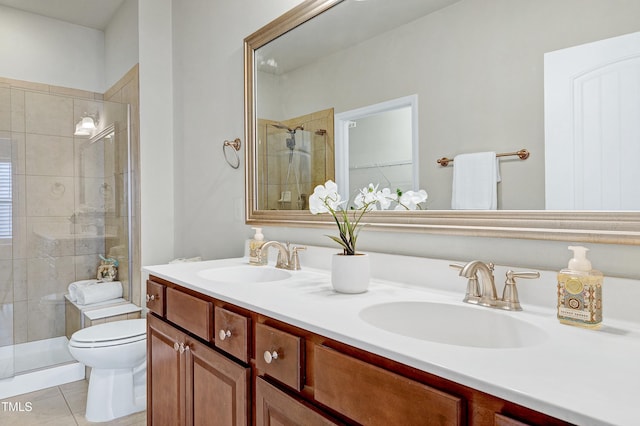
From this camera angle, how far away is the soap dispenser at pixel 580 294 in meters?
0.81

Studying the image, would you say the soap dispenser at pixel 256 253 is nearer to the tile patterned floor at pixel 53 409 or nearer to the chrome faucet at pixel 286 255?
Result: the chrome faucet at pixel 286 255

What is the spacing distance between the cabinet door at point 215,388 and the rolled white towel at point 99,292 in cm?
177

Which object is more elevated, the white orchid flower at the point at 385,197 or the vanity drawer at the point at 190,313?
the white orchid flower at the point at 385,197

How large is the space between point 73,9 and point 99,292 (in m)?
2.16

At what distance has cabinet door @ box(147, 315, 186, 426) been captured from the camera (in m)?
1.43

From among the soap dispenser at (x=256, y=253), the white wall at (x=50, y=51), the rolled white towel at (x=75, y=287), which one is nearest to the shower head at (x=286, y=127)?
the soap dispenser at (x=256, y=253)

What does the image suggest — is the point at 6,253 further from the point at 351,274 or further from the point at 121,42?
the point at 351,274

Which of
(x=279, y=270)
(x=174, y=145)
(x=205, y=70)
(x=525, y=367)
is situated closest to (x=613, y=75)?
(x=525, y=367)

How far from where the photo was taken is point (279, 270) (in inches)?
64.4

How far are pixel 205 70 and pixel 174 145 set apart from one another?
0.64 meters

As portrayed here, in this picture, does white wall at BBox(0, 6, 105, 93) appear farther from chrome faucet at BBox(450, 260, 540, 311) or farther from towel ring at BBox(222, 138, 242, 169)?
chrome faucet at BBox(450, 260, 540, 311)

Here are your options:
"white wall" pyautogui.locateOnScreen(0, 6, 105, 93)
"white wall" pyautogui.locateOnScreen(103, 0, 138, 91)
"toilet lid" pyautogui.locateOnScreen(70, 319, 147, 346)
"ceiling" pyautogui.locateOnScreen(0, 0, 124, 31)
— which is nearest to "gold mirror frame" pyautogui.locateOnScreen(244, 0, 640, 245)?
"toilet lid" pyautogui.locateOnScreen(70, 319, 147, 346)

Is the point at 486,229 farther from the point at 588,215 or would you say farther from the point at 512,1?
the point at 512,1

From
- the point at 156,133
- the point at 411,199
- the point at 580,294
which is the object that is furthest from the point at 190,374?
the point at 156,133
